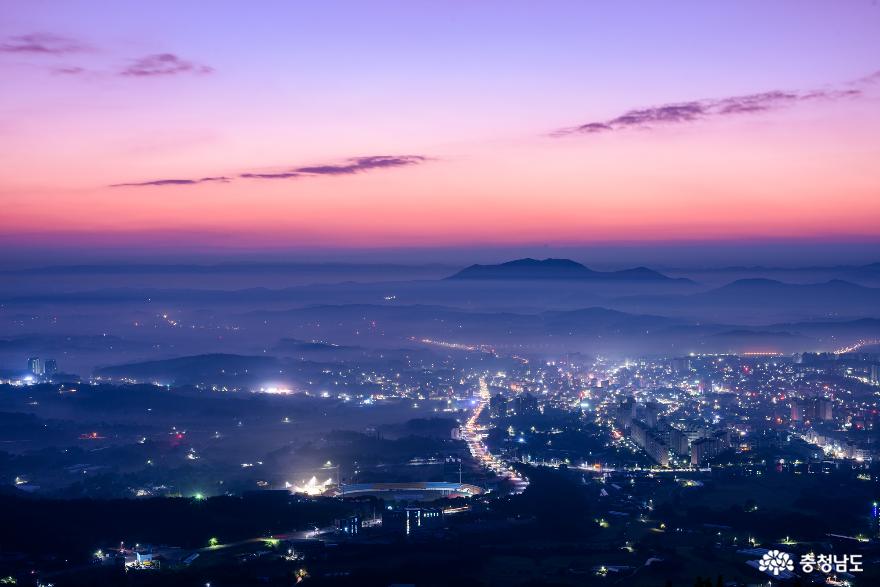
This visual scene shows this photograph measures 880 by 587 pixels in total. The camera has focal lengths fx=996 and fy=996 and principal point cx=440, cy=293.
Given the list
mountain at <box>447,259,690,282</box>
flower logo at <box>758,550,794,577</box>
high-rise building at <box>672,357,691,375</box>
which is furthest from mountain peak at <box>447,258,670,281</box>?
flower logo at <box>758,550,794,577</box>

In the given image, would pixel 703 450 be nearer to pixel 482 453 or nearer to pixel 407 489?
pixel 482 453

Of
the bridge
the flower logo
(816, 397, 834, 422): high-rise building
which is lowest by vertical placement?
the bridge

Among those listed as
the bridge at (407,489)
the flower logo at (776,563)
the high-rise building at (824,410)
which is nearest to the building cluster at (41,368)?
the bridge at (407,489)

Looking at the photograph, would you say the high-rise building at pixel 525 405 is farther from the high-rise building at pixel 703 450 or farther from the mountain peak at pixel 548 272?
the mountain peak at pixel 548 272

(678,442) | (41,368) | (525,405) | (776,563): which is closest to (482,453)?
(678,442)

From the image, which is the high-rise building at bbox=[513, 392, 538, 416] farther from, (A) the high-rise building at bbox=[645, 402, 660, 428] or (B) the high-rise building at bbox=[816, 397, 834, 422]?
(B) the high-rise building at bbox=[816, 397, 834, 422]
